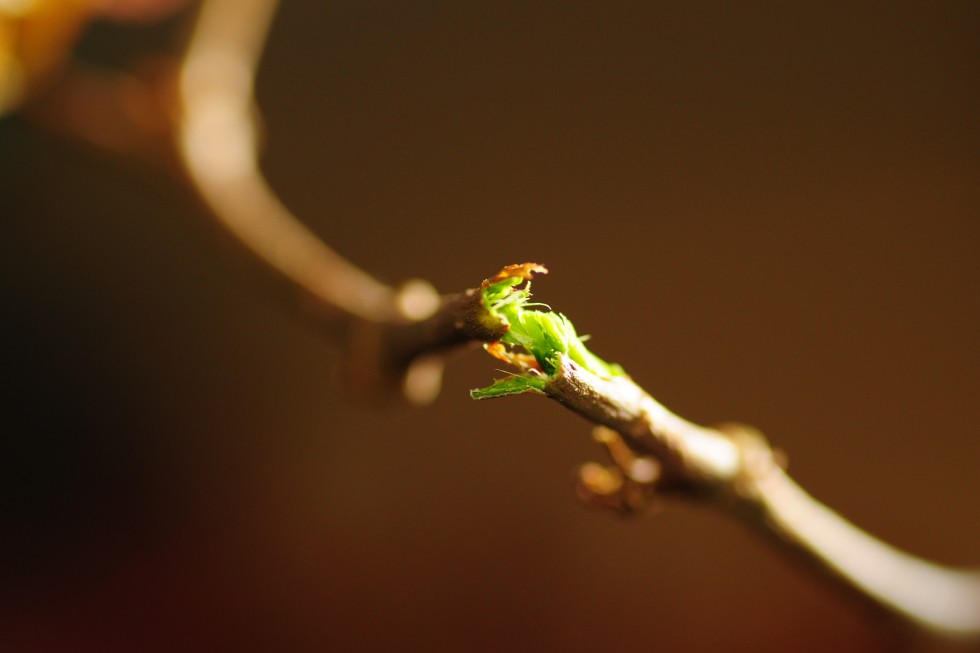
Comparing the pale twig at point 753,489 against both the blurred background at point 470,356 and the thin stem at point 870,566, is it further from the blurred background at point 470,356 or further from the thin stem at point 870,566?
the blurred background at point 470,356

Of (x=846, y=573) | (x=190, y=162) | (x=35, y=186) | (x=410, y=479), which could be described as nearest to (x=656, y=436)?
(x=846, y=573)

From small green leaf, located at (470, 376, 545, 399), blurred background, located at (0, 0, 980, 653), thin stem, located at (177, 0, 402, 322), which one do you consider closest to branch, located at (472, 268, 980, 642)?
small green leaf, located at (470, 376, 545, 399)

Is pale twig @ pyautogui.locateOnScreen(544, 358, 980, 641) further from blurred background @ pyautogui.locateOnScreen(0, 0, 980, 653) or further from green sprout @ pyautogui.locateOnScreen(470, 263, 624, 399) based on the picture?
blurred background @ pyautogui.locateOnScreen(0, 0, 980, 653)

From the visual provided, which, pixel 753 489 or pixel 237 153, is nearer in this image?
pixel 753 489

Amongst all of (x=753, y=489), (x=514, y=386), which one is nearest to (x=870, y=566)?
(x=753, y=489)

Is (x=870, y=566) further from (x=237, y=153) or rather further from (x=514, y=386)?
(x=237, y=153)
